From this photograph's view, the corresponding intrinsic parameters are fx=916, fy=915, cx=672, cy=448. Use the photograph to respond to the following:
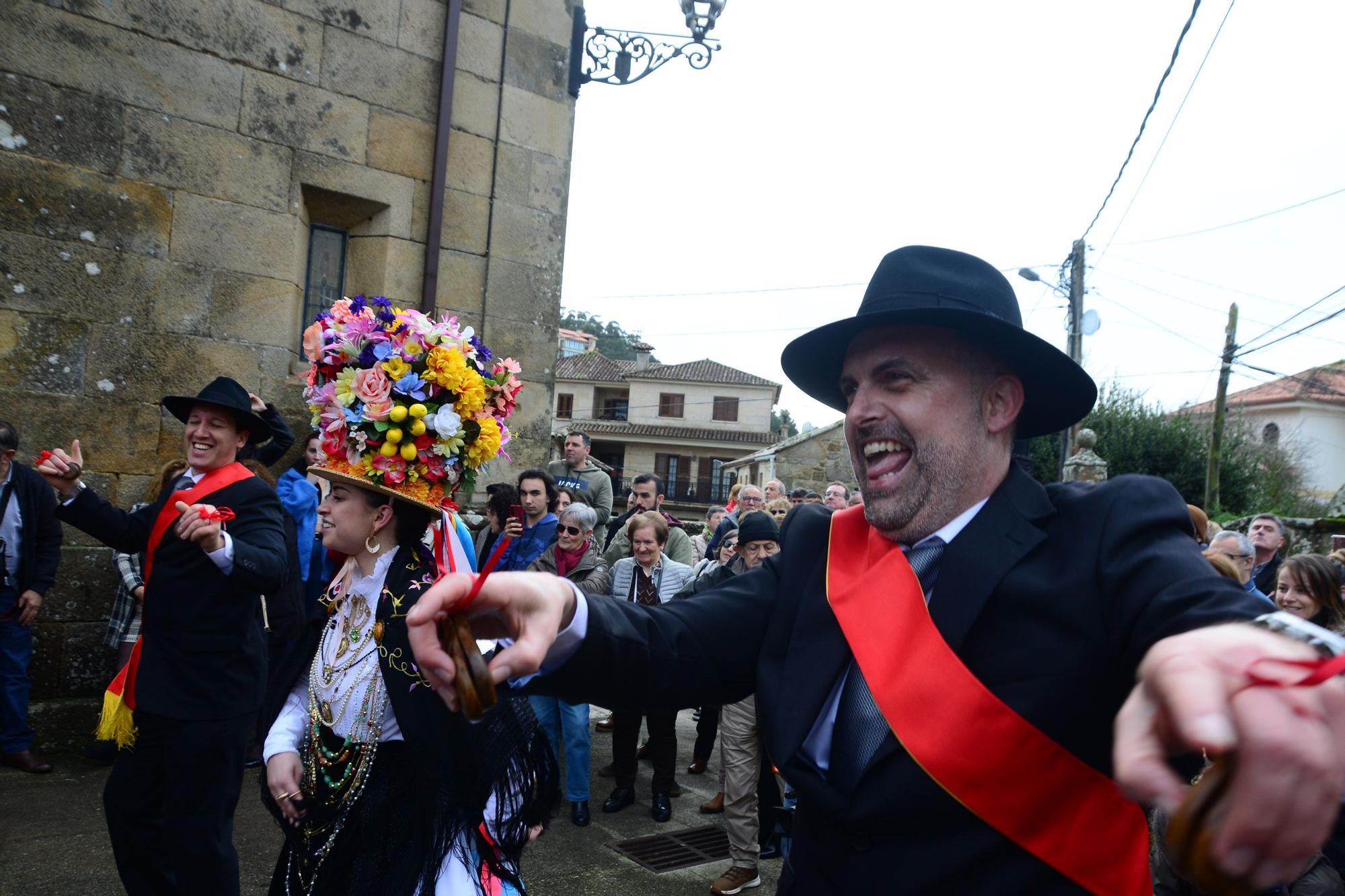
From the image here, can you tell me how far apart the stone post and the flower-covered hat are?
13.5 metres

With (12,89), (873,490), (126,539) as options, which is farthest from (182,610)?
(12,89)

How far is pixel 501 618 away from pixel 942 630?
0.80m

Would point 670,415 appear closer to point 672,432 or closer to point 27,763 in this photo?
point 672,432

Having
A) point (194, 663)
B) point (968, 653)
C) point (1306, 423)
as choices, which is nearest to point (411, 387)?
point (194, 663)

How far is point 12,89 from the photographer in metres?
5.59

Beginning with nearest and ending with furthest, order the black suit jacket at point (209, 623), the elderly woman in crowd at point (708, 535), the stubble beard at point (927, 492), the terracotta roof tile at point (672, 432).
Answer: the stubble beard at point (927, 492), the black suit jacket at point (209, 623), the elderly woman in crowd at point (708, 535), the terracotta roof tile at point (672, 432)

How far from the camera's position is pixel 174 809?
3.40 metres

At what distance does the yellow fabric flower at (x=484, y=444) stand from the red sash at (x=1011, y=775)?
2081 millimetres

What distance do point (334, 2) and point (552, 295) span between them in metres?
2.59

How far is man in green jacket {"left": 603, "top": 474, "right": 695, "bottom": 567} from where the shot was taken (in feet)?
24.4

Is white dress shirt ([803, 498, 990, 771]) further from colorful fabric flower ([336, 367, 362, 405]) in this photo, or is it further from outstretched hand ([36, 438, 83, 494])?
outstretched hand ([36, 438, 83, 494])

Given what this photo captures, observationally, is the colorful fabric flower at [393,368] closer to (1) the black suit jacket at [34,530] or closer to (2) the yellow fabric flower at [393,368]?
(2) the yellow fabric flower at [393,368]

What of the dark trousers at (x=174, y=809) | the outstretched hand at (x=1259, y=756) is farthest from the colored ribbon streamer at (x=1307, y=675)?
the dark trousers at (x=174, y=809)

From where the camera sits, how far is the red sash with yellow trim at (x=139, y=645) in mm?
3643
